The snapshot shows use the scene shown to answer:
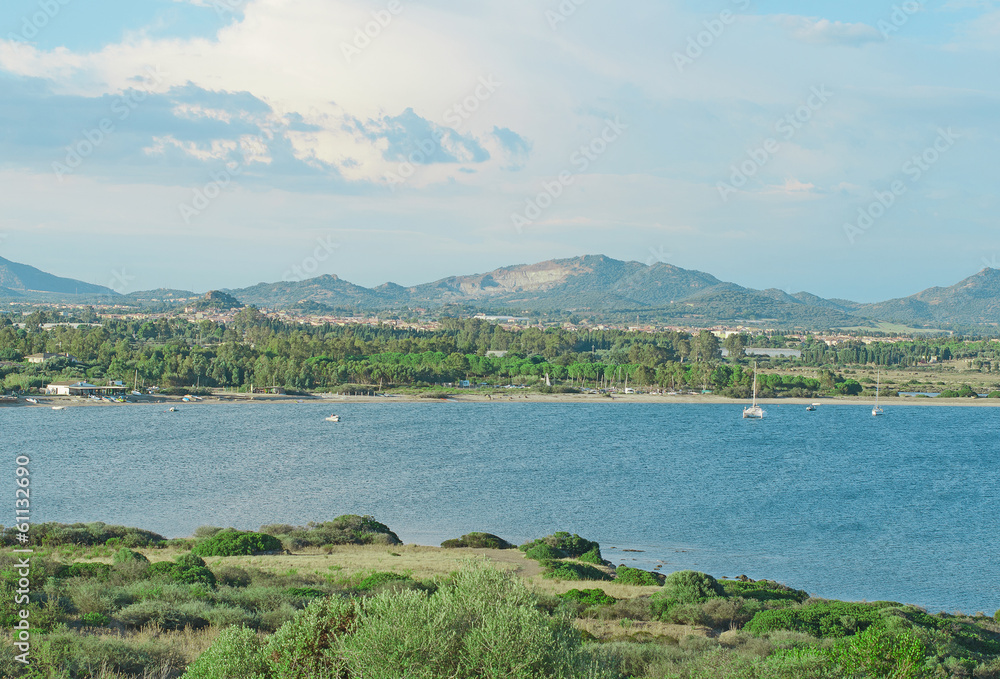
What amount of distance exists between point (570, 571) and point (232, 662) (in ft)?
45.6

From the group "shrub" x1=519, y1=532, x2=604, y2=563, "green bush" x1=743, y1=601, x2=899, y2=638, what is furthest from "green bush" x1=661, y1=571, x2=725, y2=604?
"shrub" x1=519, y1=532, x2=604, y2=563

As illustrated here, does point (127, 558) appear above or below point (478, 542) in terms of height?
above

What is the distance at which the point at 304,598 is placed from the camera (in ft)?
43.0

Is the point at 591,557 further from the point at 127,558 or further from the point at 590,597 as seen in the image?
the point at 127,558

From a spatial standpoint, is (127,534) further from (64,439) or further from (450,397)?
(450,397)

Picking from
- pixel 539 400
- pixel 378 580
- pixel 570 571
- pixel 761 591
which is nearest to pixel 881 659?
pixel 378 580

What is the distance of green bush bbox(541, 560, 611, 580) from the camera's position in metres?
19.2

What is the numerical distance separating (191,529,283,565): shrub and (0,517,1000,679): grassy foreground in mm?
51

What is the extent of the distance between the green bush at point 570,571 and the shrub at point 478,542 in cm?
372

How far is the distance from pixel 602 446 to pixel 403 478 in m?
20.2

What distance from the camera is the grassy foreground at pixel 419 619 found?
20.4 feet

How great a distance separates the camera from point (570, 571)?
19516 millimetres

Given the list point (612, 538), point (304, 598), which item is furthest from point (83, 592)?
point (612, 538)

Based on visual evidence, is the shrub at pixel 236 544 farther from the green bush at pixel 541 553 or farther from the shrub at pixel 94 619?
the shrub at pixel 94 619
